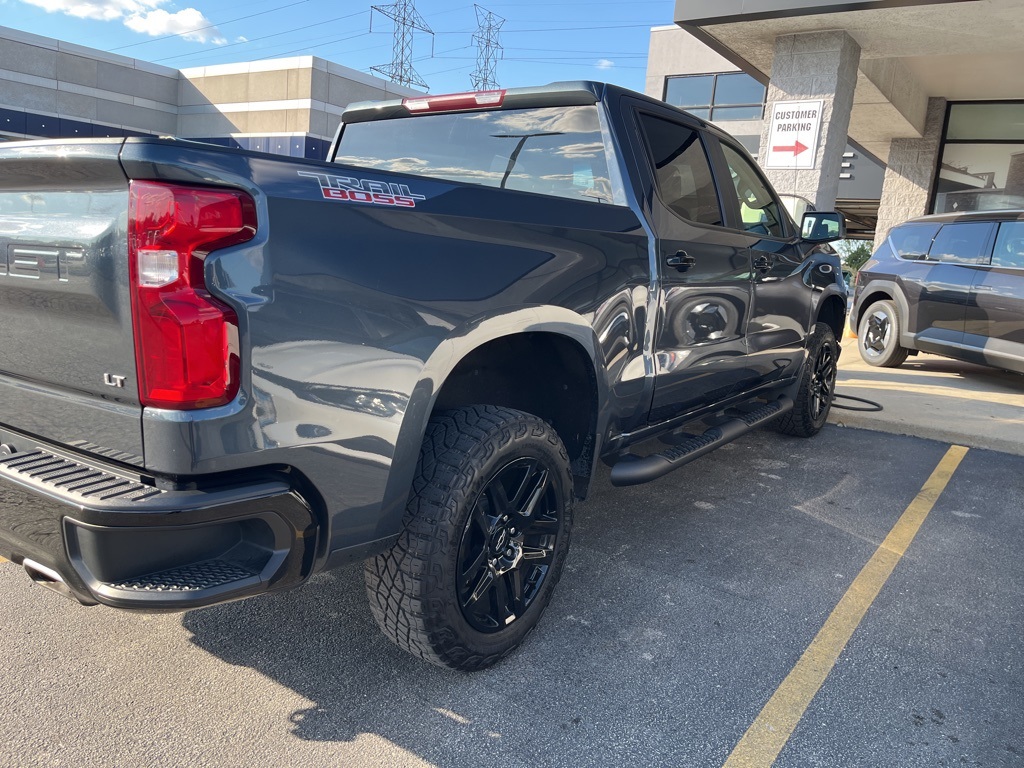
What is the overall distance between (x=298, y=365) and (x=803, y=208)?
8360mm

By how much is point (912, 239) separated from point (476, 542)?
8130 mm

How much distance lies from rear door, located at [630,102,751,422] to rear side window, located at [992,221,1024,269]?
206 inches

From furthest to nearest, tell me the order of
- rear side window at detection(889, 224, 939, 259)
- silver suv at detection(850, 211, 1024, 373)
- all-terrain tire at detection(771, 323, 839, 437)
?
rear side window at detection(889, 224, 939, 259) → silver suv at detection(850, 211, 1024, 373) → all-terrain tire at detection(771, 323, 839, 437)

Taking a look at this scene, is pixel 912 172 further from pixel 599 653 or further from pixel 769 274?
pixel 599 653

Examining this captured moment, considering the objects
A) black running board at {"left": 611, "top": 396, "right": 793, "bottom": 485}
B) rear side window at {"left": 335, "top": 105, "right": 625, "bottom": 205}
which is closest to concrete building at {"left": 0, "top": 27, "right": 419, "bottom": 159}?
rear side window at {"left": 335, "top": 105, "right": 625, "bottom": 205}

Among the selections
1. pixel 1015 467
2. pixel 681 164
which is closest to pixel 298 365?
pixel 681 164

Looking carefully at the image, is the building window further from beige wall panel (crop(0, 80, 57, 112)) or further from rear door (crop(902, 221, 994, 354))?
beige wall panel (crop(0, 80, 57, 112))

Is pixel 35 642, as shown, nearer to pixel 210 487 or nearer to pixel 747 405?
pixel 210 487

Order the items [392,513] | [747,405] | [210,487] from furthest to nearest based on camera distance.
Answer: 1. [747,405]
2. [392,513]
3. [210,487]

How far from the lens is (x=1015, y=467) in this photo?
529 centimetres

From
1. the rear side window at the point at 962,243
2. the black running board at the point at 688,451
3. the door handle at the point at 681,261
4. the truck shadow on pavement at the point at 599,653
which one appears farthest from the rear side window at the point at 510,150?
the rear side window at the point at 962,243

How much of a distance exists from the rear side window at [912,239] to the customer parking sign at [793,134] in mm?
1293

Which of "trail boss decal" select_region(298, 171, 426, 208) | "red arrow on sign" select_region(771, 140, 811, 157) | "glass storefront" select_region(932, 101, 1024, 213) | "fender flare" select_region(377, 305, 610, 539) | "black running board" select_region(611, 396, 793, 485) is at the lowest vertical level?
"black running board" select_region(611, 396, 793, 485)

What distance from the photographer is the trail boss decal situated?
195 centimetres
